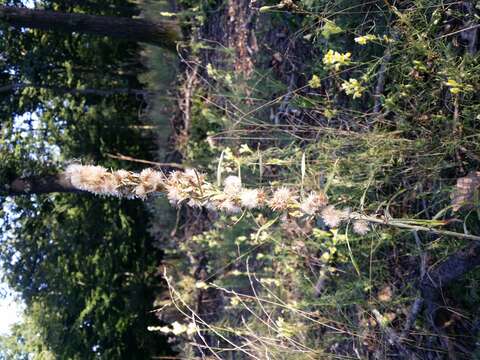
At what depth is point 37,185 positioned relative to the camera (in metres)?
6.35

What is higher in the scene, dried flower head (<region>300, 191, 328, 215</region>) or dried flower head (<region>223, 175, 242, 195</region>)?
dried flower head (<region>223, 175, 242, 195</region>)

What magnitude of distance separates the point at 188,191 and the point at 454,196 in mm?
1141

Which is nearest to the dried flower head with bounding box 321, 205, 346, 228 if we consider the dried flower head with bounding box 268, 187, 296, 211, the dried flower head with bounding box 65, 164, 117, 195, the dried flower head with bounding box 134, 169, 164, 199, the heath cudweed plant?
the heath cudweed plant

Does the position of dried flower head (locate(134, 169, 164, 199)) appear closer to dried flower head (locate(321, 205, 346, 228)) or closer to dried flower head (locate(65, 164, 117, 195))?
dried flower head (locate(65, 164, 117, 195))

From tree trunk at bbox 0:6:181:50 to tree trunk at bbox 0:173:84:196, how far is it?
5.21ft

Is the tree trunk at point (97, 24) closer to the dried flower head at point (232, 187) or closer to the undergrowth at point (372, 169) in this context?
the undergrowth at point (372, 169)

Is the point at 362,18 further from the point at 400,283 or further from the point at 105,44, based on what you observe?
the point at 105,44

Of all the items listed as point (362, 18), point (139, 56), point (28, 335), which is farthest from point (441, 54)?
point (28, 335)

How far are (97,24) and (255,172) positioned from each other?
274cm

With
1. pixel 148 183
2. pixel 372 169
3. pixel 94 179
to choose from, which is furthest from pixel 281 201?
pixel 372 169

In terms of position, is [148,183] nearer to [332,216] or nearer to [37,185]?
[332,216]

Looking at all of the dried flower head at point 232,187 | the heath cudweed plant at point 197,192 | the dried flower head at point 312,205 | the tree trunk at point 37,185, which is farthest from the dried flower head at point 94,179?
the tree trunk at point 37,185

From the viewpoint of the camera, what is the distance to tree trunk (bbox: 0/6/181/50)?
5.94 metres

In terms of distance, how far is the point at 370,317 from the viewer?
3545 millimetres
